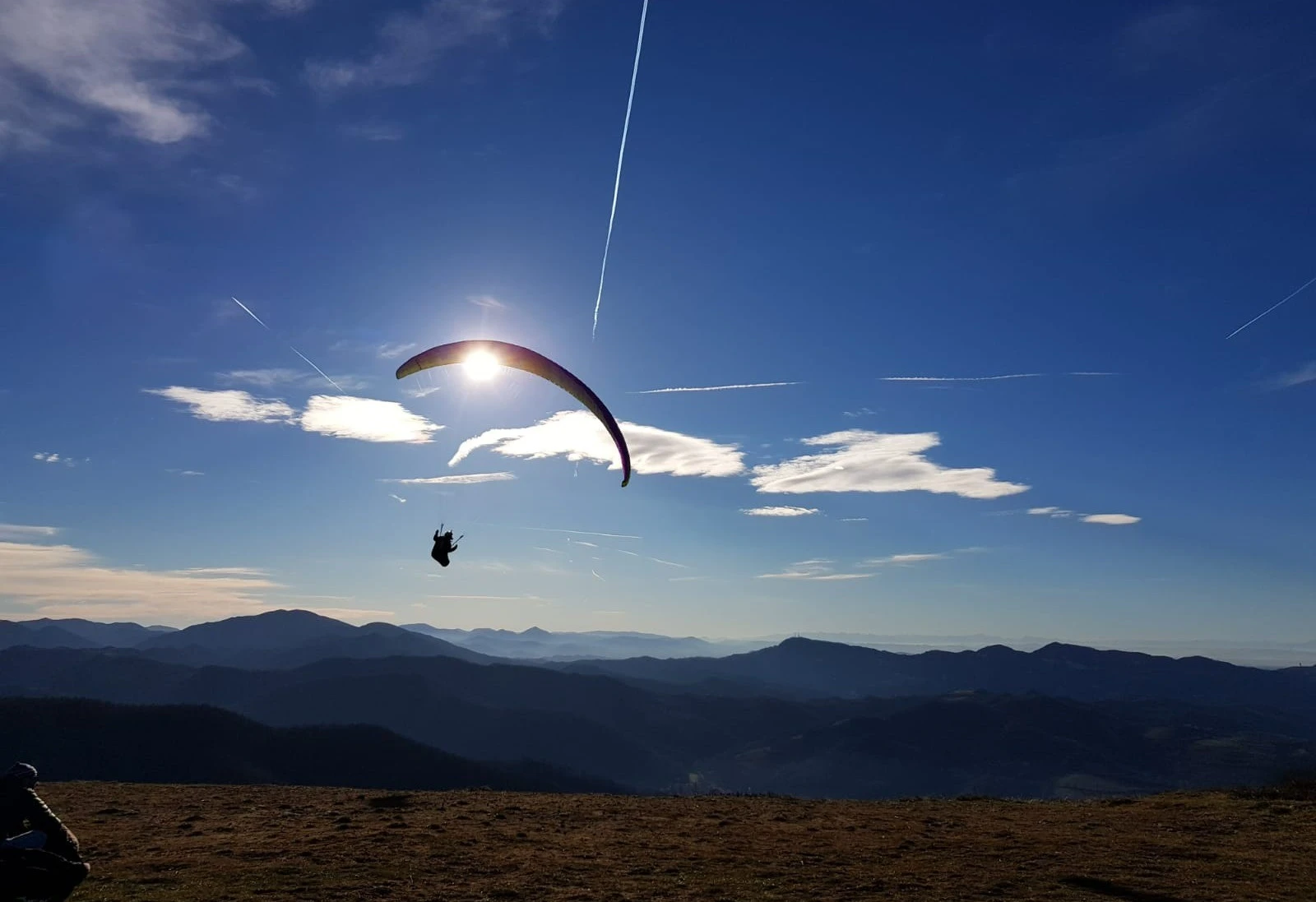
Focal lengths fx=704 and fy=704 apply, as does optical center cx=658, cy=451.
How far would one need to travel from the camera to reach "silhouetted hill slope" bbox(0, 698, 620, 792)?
152m

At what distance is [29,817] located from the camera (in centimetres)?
876

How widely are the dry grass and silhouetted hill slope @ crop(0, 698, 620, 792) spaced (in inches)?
5966

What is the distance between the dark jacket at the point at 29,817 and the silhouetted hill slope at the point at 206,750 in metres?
169

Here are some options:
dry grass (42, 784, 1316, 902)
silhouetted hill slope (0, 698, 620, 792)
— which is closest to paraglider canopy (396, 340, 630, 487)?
dry grass (42, 784, 1316, 902)

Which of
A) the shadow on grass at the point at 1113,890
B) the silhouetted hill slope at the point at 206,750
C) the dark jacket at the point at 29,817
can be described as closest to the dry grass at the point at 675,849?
the shadow on grass at the point at 1113,890

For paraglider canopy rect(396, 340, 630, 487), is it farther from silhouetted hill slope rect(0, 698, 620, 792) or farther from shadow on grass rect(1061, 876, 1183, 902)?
silhouetted hill slope rect(0, 698, 620, 792)

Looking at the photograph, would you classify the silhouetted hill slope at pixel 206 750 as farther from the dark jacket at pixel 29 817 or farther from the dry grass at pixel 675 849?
the dark jacket at pixel 29 817

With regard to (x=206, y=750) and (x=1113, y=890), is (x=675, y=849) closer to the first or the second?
(x=1113, y=890)

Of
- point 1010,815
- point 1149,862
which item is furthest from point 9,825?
point 1010,815

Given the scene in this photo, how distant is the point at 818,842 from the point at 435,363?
861 inches

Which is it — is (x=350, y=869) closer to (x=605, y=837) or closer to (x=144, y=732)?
(x=605, y=837)

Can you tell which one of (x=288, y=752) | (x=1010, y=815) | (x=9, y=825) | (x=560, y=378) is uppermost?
(x=560, y=378)

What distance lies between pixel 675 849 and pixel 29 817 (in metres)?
15.5

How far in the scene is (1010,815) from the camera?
26.6 metres
